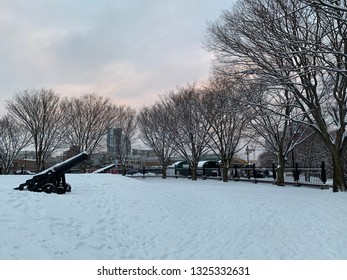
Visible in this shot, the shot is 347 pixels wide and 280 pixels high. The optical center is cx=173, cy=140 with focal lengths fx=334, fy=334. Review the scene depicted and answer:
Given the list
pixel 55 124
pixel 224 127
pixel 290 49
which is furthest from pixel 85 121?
pixel 290 49

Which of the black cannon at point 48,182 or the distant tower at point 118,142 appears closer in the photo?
the black cannon at point 48,182

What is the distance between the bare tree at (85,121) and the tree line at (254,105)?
11cm

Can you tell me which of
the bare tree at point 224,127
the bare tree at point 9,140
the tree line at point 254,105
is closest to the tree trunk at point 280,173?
the tree line at point 254,105

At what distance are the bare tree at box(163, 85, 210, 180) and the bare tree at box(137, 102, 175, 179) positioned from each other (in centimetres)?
123

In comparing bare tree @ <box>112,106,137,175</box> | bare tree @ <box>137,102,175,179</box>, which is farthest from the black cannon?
bare tree @ <box>112,106,137,175</box>

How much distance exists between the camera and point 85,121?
35562mm

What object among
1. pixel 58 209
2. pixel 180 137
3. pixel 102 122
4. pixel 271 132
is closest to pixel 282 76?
pixel 271 132

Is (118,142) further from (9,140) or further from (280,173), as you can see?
(280,173)

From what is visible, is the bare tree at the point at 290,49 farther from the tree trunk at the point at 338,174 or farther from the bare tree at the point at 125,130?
the bare tree at the point at 125,130

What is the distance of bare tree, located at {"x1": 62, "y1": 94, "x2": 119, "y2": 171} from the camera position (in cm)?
3522

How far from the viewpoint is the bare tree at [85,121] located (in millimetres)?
35219

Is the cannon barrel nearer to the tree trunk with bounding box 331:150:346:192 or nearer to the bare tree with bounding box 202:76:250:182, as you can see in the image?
the tree trunk with bounding box 331:150:346:192
